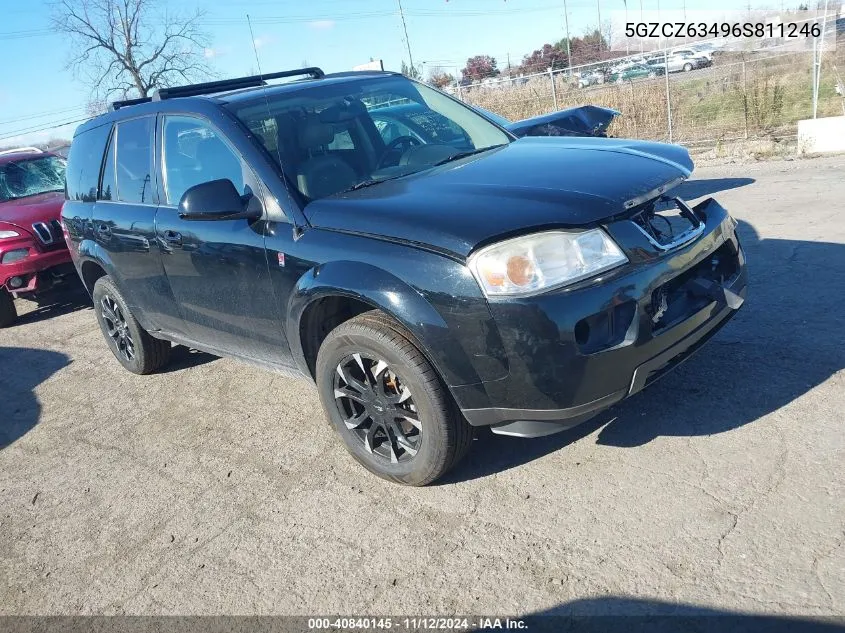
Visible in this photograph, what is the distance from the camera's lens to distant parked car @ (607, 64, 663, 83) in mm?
14328

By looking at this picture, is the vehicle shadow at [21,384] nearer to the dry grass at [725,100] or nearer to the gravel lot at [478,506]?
the gravel lot at [478,506]

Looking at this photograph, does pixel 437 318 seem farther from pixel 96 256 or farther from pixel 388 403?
pixel 96 256

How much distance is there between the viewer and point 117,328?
17.6 feet

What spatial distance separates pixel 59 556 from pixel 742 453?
3166 mm

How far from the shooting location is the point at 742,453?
2969mm

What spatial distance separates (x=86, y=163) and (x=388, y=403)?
3.51m

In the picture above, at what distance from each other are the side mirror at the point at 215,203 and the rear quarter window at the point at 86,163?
6.55 ft

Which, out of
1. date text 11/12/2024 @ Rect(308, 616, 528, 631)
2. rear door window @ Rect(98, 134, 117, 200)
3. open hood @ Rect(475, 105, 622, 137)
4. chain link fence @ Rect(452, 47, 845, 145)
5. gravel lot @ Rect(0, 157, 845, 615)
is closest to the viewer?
date text 11/12/2024 @ Rect(308, 616, 528, 631)

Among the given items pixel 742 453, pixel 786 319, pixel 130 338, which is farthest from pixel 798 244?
pixel 130 338

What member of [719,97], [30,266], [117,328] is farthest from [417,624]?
[719,97]

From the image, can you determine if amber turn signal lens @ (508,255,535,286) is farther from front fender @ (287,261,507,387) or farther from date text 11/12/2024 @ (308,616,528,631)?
date text 11/12/2024 @ (308,616,528,631)

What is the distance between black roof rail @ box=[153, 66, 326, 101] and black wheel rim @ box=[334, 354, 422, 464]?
2.20 m

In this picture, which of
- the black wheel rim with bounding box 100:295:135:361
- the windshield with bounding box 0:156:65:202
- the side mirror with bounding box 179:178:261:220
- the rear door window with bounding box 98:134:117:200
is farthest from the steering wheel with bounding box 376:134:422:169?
the windshield with bounding box 0:156:65:202

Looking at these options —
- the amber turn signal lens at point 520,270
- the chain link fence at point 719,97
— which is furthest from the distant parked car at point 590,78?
the amber turn signal lens at point 520,270
